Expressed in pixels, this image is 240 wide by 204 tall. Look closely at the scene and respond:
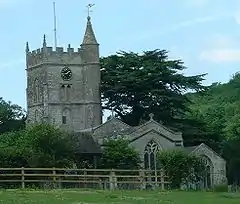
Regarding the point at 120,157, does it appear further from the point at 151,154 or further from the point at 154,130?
the point at 154,130

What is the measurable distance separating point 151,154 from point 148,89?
12792 mm

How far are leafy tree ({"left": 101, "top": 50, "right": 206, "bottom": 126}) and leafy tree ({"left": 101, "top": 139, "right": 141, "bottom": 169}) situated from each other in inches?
658

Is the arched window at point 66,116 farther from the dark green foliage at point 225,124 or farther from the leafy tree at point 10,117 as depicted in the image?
the dark green foliage at point 225,124

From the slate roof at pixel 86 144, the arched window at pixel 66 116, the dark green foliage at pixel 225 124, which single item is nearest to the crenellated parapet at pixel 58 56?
the arched window at pixel 66 116

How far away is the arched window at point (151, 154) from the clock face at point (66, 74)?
904 inches

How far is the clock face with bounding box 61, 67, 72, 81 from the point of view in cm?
9125

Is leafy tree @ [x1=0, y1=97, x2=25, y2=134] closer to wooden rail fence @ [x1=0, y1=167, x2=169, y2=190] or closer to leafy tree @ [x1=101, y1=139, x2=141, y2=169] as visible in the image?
leafy tree @ [x1=101, y1=139, x2=141, y2=169]

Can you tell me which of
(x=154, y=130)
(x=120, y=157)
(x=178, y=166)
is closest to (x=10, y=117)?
(x=154, y=130)

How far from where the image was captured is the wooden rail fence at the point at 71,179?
44875mm

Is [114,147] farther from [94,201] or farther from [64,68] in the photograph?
[94,201]

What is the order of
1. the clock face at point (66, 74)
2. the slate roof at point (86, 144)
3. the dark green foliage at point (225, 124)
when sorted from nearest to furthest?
the slate roof at point (86, 144) < the dark green foliage at point (225, 124) < the clock face at point (66, 74)

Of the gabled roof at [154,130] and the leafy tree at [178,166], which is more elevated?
the gabled roof at [154,130]

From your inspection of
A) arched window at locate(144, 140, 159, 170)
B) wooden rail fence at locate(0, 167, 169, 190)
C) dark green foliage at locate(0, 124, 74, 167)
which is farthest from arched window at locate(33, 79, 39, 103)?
wooden rail fence at locate(0, 167, 169, 190)

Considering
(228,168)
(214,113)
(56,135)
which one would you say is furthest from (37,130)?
(214,113)
